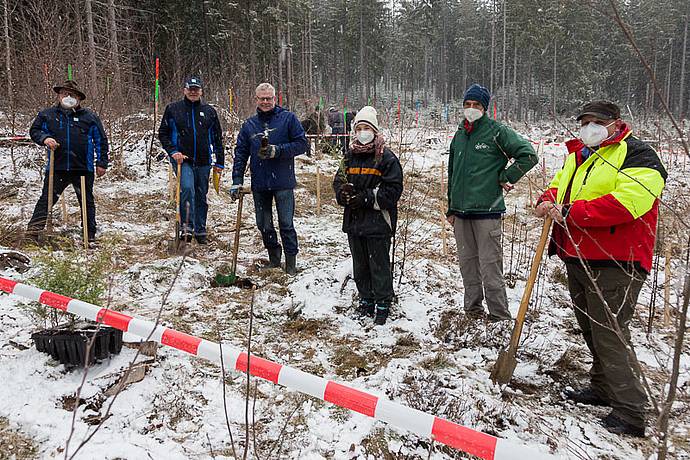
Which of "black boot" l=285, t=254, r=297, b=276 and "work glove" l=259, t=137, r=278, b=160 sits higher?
"work glove" l=259, t=137, r=278, b=160

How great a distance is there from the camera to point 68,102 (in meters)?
5.44

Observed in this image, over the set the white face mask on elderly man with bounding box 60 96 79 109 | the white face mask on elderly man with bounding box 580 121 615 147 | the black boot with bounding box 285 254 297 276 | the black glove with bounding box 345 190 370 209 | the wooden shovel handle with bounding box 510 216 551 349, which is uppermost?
the white face mask on elderly man with bounding box 60 96 79 109

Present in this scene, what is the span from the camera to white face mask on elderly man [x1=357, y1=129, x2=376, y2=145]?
384cm

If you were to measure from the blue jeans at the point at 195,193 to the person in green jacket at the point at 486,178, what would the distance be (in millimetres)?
3377

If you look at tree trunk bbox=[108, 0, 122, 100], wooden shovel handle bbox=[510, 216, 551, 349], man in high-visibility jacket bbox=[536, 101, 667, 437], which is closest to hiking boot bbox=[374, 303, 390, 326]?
wooden shovel handle bbox=[510, 216, 551, 349]

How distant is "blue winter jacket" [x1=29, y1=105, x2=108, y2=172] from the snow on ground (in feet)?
3.36

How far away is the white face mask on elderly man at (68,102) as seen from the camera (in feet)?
17.8

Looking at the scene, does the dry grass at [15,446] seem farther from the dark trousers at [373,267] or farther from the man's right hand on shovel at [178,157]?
the man's right hand on shovel at [178,157]

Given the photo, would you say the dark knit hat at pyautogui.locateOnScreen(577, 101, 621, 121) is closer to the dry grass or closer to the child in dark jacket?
the child in dark jacket

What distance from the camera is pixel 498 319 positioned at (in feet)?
12.6

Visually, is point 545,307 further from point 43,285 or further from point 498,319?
point 43,285

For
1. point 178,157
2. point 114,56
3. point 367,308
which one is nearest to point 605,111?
point 367,308

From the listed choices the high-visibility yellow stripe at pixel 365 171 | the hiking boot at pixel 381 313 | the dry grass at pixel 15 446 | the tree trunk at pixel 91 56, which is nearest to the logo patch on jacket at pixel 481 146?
the high-visibility yellow stripe at pixel 365 171

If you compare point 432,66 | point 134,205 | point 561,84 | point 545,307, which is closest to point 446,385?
point 545,307
